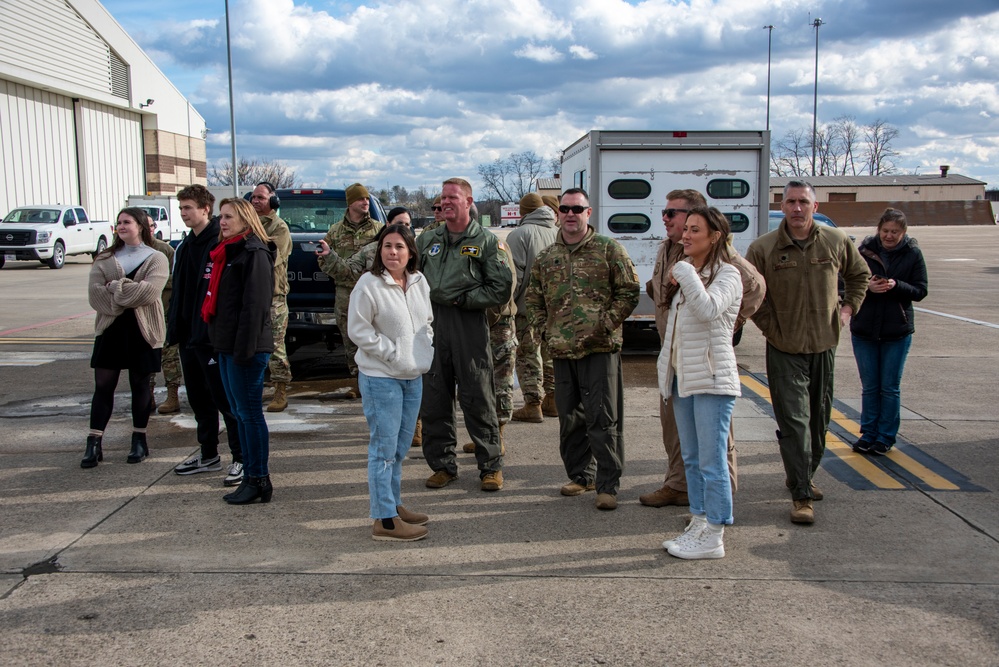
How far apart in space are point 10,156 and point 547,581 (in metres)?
35.8

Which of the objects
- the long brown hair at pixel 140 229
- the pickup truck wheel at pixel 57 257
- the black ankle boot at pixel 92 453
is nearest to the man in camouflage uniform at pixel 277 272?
the long brown hair at pixel 140 229

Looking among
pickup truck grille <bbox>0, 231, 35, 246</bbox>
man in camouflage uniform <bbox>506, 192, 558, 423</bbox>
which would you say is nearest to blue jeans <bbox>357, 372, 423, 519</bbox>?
man in camouflage uniform <bbox>506, 192, 558, 423</bbox>

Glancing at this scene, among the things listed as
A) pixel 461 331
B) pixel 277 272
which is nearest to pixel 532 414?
pixel 461 331

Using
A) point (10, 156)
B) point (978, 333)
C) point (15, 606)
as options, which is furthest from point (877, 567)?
point (10, 156)

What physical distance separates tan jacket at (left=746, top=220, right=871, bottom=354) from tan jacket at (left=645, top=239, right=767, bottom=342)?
17 centimetres

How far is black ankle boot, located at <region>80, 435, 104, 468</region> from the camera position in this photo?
5871 millimetres

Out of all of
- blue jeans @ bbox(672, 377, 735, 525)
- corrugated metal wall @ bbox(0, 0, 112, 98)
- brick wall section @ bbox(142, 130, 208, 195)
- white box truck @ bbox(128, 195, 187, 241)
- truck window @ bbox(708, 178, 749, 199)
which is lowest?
blue jeans @ bbox(672, 377, 735, 525)

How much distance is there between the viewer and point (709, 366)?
4.31 m

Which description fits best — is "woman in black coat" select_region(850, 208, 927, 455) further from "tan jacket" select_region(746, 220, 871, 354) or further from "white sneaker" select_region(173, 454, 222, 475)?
"white sneaker" select_region(173, 454, 222, 475)

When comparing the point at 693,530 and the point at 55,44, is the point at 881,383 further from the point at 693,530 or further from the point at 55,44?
the point at 55,44

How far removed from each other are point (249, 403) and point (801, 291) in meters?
3.27

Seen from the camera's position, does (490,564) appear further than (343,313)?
No

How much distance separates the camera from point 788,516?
195 inches

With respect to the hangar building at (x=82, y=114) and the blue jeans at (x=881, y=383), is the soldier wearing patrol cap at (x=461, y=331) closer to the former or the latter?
the blue jeans at (x=881, y=383)
